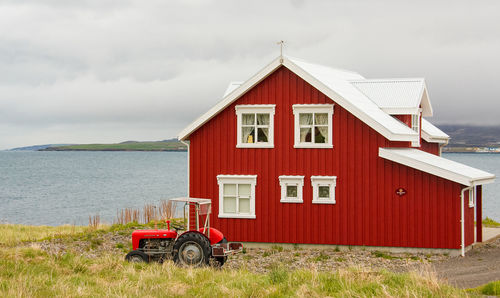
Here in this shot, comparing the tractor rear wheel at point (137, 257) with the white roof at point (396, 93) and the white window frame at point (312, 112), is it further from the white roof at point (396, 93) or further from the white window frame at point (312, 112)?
the white roof at point (396, 93)

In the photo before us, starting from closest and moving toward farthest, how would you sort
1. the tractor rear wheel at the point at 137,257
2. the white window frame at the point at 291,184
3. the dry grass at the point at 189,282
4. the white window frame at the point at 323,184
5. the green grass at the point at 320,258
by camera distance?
1. the dry grass at the point at 189,282
2. the tractor rear wheel at the point at 137,257
3. the green grass at the point at 320,258
4. the white window frame at the point at 323,184
5. the white window frame at the point at 291,184

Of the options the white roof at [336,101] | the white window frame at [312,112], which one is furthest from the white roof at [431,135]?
the white window frame at [312,112]

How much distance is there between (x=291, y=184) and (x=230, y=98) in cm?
426

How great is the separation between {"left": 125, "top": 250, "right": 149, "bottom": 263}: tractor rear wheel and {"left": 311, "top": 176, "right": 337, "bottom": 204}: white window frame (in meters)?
8.22

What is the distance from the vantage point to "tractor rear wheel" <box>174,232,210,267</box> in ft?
62.8

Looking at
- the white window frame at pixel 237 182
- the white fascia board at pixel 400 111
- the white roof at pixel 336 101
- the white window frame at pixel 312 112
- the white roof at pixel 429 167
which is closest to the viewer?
the white roof at pixel 429 167

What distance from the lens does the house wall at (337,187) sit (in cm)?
2466

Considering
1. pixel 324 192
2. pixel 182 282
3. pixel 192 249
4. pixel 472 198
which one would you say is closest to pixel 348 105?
pixel 324 192

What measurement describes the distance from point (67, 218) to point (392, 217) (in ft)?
138

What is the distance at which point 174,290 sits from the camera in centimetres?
1461

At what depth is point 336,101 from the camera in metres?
25.5

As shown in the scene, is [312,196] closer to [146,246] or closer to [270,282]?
[146,246]

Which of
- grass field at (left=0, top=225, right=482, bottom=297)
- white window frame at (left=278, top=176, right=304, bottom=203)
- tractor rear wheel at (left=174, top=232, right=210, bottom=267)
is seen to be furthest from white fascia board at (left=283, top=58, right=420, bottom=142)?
grass field at (left=0, top=225, right=482, bottom=297)

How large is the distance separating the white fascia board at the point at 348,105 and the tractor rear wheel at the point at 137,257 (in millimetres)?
9867
